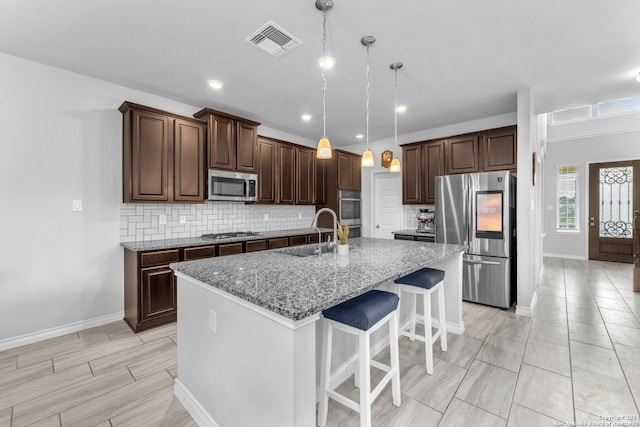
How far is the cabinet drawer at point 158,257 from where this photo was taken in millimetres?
2817

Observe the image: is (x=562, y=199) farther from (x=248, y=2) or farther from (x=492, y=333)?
(x=248, y=2)

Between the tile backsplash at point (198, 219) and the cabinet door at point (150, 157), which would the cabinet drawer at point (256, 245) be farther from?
the cabinet door at point (150, 157)

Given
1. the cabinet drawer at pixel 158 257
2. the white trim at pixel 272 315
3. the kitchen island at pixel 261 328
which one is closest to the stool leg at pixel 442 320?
the kitchen island at pixel 261 328

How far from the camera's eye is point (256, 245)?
3.73 metres

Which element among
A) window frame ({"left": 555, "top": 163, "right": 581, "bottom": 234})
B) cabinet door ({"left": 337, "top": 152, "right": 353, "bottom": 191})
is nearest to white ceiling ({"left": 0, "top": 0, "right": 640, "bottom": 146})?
cabinet door ({"left": 337, "top": 152, "right": 353, "bottom": 191})

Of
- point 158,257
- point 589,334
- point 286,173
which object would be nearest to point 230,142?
point 286,173

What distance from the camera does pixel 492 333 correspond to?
2.82 metres

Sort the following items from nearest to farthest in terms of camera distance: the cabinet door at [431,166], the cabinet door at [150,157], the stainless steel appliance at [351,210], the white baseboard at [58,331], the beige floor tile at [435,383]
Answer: the beige floor tile at [435,383], the white baseboard at [58,331], the cabinet door at [150,157], the cabinet door at [431,166], the stainless steel appliance at [351,210]

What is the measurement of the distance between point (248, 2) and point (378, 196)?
434cm

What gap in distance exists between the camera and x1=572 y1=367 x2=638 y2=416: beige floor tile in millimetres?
1737

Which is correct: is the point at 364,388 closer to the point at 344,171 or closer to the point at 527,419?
the point at 527,419

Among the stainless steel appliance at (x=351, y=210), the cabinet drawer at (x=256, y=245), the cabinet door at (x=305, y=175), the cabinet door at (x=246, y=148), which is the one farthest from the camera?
the stainless steel appliance at (x=351, y=210)

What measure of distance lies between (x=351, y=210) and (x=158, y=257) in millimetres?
3552

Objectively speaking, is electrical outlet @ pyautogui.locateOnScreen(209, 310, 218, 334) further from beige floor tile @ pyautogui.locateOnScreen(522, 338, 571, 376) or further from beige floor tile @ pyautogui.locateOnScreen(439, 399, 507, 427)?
beige floor tile @ pyautogui.locateOnScreen(522, 338, 571, 376)
